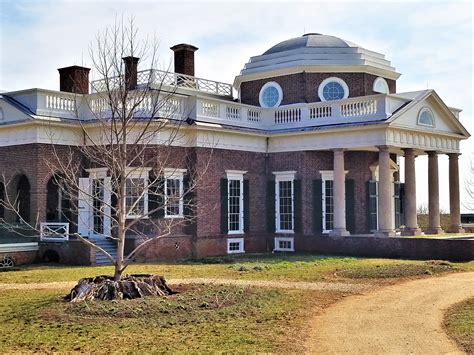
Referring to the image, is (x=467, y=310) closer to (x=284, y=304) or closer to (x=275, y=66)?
(x=284, y=304)

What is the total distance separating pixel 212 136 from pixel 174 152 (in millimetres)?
1990

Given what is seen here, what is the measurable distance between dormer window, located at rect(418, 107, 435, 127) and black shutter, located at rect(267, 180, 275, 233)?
6.85m

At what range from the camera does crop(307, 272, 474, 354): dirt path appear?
998 cm

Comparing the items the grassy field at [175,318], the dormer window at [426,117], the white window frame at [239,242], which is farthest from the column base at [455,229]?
the grassy field at [175,318]

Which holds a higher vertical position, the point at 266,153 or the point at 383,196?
the point at 266,153

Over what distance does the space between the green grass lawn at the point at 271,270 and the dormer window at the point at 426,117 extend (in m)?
7.35

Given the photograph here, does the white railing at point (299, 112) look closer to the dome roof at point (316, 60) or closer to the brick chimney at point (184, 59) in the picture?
the dome roof at point (316, 60)

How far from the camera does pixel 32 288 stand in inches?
635

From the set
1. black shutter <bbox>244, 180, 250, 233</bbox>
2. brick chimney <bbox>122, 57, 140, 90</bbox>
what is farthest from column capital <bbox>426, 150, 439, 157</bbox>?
brick chimney <bbox>122, 57, 140, 90</bbox>

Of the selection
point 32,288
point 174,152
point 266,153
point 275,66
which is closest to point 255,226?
point 266,153

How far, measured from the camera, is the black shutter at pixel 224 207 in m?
26.5

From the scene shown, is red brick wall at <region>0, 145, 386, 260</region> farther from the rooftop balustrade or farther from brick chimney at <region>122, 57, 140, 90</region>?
brick chimney at <region>122, 57, 140, 90</region>

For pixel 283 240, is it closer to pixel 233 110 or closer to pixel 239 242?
pixel 239 242

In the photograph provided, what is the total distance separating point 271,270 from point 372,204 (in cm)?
1051
